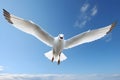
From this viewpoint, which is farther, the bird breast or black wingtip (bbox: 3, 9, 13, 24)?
the bird breast

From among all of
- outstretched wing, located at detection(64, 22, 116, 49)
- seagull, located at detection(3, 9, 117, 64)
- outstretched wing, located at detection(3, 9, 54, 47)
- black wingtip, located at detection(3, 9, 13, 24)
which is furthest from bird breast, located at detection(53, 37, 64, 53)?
black wingtip, located at detection(3, 9, 13, 24)

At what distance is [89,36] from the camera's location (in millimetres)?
18766

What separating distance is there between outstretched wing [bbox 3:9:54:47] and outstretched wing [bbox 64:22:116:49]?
3.90ft

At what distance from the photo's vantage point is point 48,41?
18.5 meters

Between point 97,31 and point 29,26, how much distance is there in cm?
378

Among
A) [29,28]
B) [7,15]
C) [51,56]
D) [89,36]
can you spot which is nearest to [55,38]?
[51,56]

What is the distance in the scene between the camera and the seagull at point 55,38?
58.4 feet

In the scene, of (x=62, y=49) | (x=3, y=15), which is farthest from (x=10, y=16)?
(x=62, y=49)

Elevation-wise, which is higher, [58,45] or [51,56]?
[58,45]

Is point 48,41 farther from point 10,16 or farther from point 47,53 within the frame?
point 10,16

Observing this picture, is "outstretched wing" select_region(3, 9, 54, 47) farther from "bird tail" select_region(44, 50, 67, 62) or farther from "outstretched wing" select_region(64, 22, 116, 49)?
"outstretched wing" select_region(64, 22, 116, 49)

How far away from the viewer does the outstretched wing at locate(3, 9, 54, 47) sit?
17.6m

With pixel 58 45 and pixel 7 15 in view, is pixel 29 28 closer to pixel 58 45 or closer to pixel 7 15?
pixel 7 15

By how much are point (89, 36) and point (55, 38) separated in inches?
78.1
